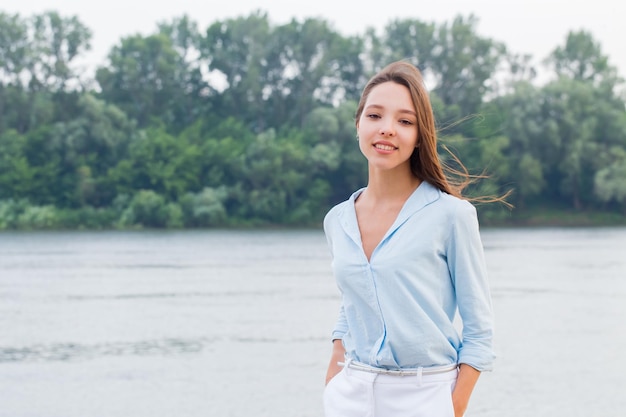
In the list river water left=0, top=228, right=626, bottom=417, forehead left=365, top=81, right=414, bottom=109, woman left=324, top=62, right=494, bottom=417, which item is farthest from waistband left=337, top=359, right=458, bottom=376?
river water left=0, top=228, right=626, bottom=417

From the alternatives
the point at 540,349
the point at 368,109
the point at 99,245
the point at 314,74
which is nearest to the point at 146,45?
the point at 314,74

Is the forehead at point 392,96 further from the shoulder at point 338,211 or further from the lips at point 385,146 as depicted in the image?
the shoulder at point 338,211

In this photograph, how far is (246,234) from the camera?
54719 mm

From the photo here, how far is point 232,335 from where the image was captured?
18.7 metres

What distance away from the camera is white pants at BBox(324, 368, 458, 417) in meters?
2.72

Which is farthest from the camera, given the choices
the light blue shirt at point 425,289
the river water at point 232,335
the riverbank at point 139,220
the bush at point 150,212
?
the bush at point 150,212

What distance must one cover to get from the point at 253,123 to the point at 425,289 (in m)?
72.6

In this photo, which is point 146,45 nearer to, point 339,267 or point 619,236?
point 619,236

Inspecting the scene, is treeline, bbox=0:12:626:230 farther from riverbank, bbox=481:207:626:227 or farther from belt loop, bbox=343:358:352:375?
belt loop, bbox=343:358:352:375

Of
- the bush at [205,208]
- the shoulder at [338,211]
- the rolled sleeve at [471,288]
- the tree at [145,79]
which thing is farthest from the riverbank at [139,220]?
the rolled sleeve at [471,288]

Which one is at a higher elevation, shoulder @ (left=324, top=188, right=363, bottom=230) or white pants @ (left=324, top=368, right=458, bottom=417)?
shoulder @ (left=324, top=188, right=363, bottom=230)

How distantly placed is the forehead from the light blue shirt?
0.26 metres

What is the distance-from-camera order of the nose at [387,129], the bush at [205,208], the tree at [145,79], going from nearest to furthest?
the nose at [387,129], the bush at [205,208], the tree at [145,79]

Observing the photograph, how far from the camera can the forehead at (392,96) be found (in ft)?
9.39
